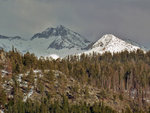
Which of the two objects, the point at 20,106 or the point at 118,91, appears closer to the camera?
the point at 20,106

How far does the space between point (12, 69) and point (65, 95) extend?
29.0 meters

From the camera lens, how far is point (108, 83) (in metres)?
198

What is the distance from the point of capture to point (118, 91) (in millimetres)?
195625

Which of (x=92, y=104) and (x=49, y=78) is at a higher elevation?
(x=49, y=78)

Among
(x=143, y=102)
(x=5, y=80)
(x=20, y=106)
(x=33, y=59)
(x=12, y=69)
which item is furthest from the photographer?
(x=143, y=102)

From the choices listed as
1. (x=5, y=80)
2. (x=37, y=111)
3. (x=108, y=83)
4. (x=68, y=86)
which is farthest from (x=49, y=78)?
(x=108, y=83)

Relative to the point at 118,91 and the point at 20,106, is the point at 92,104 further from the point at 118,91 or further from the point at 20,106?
the point at 118,91

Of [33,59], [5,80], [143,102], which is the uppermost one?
[33,59]

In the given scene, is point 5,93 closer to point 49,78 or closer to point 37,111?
point 37,111

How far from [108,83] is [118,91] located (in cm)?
837

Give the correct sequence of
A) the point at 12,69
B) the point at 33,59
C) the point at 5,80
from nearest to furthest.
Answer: the point at 5,80 → the point at 12,69 → the point at 33,59

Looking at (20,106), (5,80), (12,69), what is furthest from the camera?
(12,69)

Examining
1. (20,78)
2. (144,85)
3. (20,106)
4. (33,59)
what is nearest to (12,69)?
(20,78)

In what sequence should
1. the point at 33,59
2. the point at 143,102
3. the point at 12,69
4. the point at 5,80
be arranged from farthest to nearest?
the point at 143,102 → the point at 33,59 → the point at 12,69 → the point at 5,80
